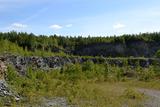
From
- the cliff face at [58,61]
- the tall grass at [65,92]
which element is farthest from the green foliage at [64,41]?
the tall grass at [65,92]

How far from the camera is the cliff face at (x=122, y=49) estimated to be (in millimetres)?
72062

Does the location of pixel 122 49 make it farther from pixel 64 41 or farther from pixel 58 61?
pixel 58 61

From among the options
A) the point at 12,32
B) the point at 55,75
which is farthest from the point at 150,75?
the point at 12,32

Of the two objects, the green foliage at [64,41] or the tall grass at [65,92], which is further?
the green foliage at [64,41]

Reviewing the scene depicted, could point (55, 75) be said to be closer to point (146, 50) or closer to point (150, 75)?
point (150, 75)

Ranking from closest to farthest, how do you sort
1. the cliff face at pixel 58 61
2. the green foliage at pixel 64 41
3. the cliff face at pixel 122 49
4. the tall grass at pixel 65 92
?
the tall grass at pixel 65 92, the cliff face at pixel 58 61, the green foliage at pixel 64 41, the cliff face at pixel 122 49

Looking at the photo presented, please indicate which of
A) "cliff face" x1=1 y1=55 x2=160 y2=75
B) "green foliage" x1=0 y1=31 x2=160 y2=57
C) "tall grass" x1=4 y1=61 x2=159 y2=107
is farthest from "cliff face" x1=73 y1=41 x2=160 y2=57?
"tall grass" x1=4 y1=61 x2=159 y2=107

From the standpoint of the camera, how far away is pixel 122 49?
7256cm

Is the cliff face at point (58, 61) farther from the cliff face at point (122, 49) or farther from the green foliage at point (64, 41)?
the cliff face at point (122, 49)

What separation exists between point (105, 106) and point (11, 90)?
515cm

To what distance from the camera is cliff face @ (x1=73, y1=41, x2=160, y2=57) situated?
72062mm

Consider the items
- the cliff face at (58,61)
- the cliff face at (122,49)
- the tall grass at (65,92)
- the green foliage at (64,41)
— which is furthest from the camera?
the cliff face at (122,49)

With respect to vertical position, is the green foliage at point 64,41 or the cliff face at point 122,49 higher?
the green foliage at point 64,41

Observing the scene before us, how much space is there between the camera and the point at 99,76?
139 feet
